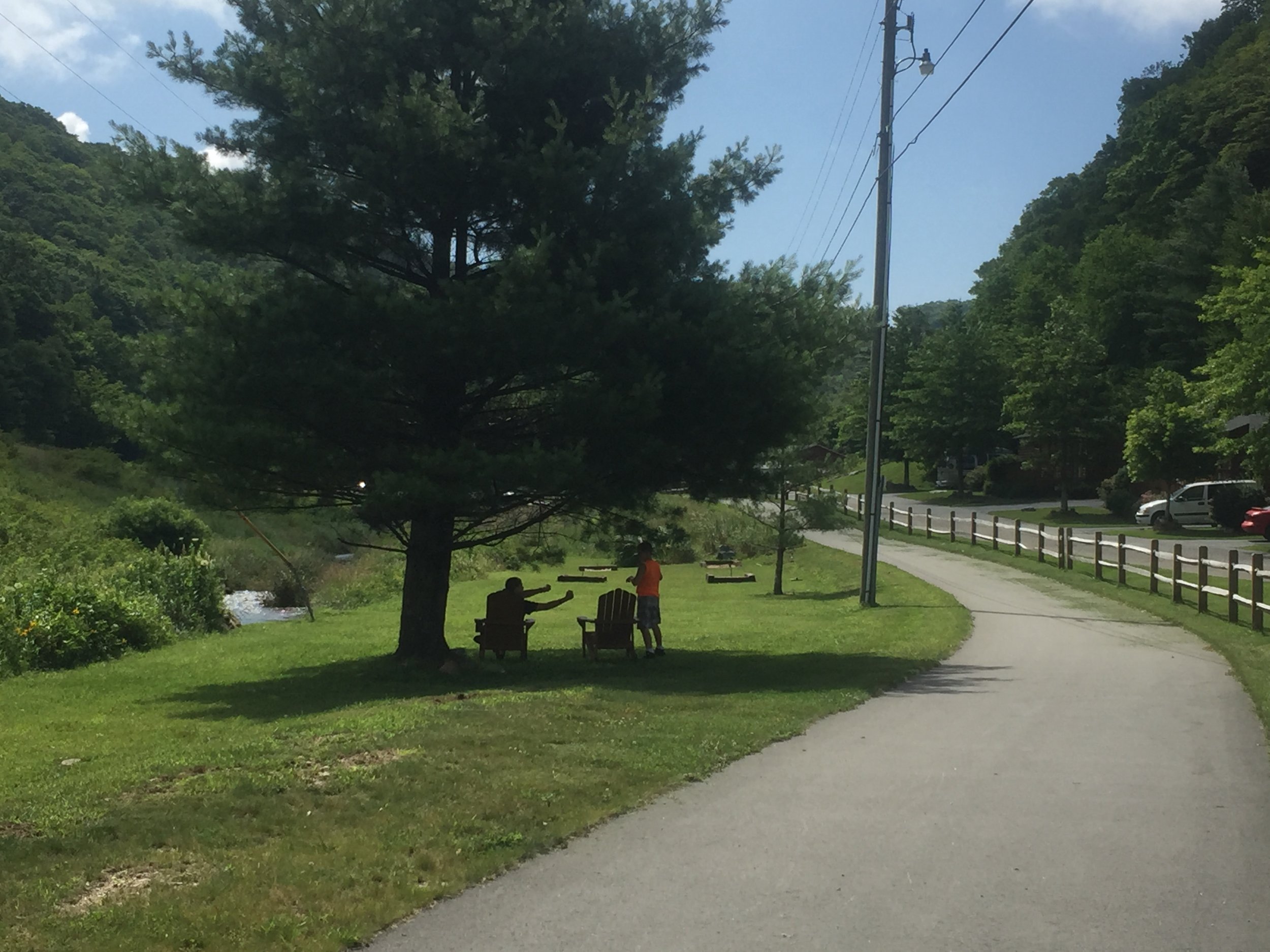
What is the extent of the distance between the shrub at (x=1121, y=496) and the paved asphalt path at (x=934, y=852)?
45.0 meters

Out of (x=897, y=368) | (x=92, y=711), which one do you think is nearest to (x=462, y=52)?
(x=92, y=711)

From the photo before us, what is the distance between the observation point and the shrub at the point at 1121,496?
5334 cm

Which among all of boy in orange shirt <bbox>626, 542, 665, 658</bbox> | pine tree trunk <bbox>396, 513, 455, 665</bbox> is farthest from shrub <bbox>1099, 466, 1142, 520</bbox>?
pine tree trunk <bbox>396, 513, 455, 665</bbox>

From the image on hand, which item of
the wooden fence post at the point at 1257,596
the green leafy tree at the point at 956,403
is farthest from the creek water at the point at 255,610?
the green leafy tree at the point at 956,403

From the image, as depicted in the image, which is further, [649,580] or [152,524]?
[152,524]

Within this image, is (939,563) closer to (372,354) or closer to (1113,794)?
(372,354)

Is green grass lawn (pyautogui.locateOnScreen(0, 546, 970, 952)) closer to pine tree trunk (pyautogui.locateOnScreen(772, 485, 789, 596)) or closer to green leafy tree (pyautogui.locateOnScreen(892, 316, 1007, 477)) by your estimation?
pine tree trunk (pyautogui.locateOnScreen(772, 485, 789, 596))

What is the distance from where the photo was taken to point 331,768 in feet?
25.7

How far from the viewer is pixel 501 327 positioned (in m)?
13.5

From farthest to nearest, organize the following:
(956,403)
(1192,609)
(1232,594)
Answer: (956,403) < (1192,609) < (1232,594)

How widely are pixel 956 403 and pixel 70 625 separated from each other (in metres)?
60.8

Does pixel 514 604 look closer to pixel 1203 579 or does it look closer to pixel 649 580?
pixel 649 580

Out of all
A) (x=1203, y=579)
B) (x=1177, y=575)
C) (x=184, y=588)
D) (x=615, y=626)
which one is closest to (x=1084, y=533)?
(x=1177, y=575)

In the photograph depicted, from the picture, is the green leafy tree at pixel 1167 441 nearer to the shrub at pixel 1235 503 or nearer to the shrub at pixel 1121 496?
the shrub at pixel 1121 496
